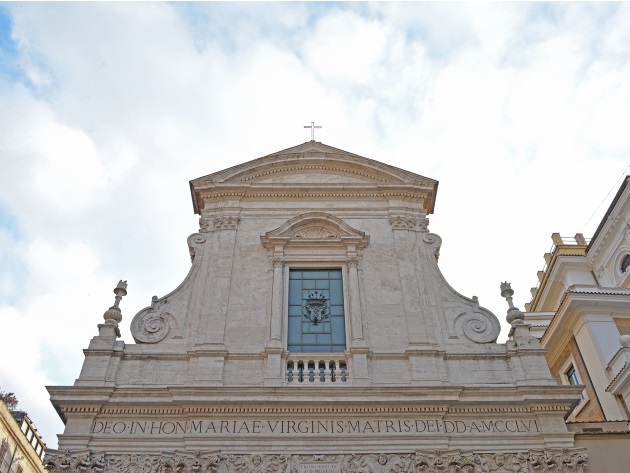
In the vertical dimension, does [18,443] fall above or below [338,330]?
above

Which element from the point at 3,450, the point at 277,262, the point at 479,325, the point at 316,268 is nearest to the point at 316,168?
the point at 316,268

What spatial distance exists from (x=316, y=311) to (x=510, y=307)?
4.23 metres

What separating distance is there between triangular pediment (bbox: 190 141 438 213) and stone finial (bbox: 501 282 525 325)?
352 cm

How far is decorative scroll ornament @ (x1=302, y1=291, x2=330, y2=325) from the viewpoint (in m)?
14.1

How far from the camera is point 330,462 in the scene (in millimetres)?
11359

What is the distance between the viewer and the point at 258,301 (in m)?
14.1

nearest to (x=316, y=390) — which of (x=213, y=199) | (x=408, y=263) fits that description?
(x=408, y=263)

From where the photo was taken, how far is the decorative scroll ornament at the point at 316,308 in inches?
555

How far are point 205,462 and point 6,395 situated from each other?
17861 mm

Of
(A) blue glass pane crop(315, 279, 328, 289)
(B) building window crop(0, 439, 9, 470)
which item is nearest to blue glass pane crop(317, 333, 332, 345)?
(A) blue glass pane crop(315, 279, 328, 289)

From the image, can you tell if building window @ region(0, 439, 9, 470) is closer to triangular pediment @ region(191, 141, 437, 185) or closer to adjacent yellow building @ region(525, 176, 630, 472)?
triangular pediment @ region(191, 141, 437, 185)

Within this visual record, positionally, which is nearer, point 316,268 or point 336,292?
point 336,292

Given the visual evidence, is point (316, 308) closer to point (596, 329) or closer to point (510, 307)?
point (510, 307)

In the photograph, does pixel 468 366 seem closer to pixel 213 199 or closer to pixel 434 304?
pixel 434 304
